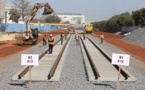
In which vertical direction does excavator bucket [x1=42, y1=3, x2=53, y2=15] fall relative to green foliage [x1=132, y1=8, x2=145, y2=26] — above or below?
above

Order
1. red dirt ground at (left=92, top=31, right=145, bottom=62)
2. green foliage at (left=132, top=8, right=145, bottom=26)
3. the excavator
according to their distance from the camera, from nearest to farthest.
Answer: red dirt ground at (left=92, top=31, right=145, bottom=62) < the excavator < green foliage at (left=132, top=8, right=145, bottom=26)

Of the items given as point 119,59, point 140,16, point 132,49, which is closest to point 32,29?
point 132,49

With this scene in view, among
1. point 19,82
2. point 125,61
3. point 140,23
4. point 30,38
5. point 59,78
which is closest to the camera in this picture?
point 125,61

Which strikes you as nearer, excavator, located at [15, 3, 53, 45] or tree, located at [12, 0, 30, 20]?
excavator, located at [15, 3, 53, 45]

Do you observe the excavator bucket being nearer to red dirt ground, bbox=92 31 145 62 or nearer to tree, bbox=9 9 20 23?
red dirt ground, bbox=92 31 145 62

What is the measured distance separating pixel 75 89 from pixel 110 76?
4.02 metres

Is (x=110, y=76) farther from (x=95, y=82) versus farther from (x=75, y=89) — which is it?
(x=75, y=89)

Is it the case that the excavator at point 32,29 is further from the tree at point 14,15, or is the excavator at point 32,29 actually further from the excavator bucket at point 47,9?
the tree at point 14,15

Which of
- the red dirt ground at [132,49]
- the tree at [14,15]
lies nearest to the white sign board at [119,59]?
the red dirt ground at [132,49]

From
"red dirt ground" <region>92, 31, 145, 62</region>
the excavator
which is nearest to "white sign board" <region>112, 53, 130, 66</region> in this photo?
"red dirt ground" <region>92, 31, 145, 62</region>

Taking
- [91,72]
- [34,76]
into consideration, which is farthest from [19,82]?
[91,72]

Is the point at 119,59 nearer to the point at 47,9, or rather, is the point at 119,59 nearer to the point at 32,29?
the point at 32,29

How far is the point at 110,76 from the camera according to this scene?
17.2 meters

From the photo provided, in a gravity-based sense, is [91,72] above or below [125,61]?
below
